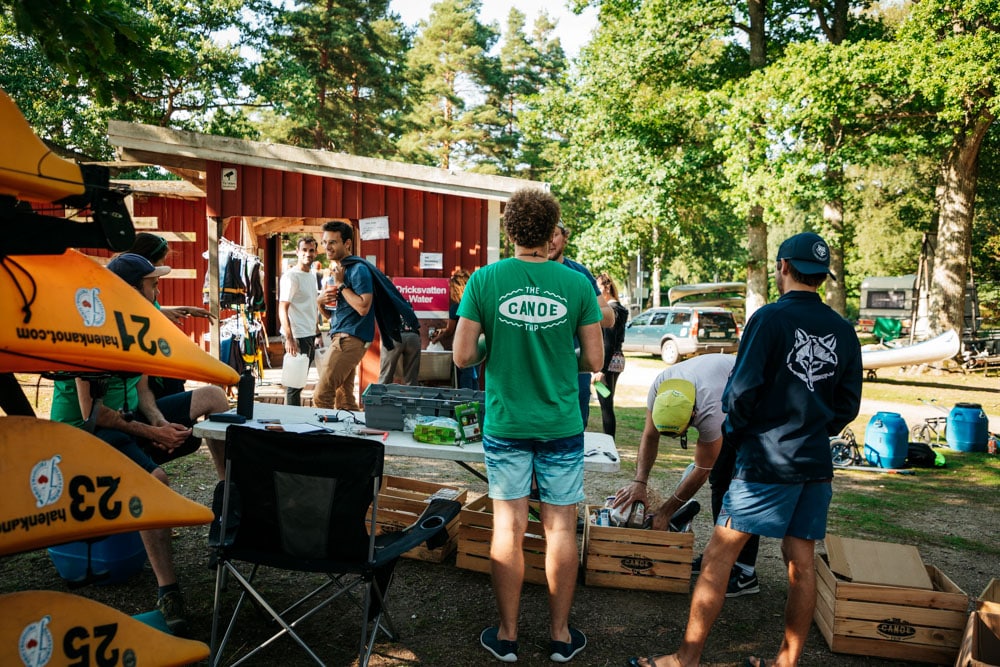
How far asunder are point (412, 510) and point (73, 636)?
2517 mm

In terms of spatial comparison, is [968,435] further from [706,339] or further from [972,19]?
[706,339]

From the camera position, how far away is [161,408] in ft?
13.5

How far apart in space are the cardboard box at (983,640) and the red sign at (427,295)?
732cm

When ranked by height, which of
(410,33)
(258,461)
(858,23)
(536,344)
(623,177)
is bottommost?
(258,461)

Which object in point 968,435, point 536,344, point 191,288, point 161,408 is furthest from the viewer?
point 191,288

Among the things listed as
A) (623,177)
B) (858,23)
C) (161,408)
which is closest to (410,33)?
(623,177)

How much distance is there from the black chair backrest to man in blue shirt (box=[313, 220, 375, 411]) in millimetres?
2767

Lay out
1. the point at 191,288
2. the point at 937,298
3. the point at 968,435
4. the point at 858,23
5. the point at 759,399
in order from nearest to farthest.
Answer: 1. the point at 759,399
2. the point at 968,435
3. the point at 191,288
4. the point at 937,298
5. the point at 858,23

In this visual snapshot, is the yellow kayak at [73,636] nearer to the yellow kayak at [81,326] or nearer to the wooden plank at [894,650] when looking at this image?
the yellow kayak at [81,326]

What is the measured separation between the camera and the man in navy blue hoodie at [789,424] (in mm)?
2799

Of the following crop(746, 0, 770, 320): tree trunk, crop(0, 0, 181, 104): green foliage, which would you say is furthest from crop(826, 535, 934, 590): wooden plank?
crop(746, 0, 770, 320): tree trunk

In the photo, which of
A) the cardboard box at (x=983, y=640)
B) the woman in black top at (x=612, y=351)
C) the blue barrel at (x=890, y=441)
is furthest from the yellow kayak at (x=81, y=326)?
the blue barrel at (x=890, y=441)

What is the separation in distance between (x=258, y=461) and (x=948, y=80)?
15.6 meters

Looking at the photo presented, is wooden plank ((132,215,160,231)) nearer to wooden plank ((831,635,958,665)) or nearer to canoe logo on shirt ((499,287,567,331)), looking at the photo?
canoe logo on shirt ((499,287,567,331))
